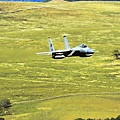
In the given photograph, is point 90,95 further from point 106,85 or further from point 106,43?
point 106,43

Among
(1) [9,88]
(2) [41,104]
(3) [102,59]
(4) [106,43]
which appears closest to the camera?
(2) [41,104]

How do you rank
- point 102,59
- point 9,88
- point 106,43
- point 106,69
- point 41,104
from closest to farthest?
point 41,104, point 9,88, point 106,69, point 102,59, point 106,43

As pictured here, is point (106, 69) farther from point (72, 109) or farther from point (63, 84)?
point (72, 109)

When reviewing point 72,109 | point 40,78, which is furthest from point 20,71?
point 72,109

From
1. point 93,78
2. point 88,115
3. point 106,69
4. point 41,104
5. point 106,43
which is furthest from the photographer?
point 106,43

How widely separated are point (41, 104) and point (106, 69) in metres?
41.8

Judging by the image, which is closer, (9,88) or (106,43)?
(9,88)

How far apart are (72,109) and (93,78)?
33.7 m

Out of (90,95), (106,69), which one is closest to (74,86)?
(90,95)

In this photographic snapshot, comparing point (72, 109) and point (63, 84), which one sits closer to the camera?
point (72, 109)

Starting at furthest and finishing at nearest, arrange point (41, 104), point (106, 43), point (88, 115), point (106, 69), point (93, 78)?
point (106, 43)
point (106, 69)
point (93, 78)
point (41, 104)
point (88, 115)

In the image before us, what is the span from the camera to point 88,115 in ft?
333

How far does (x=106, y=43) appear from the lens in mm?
185500

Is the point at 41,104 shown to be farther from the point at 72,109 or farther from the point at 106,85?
the point at 106,85
